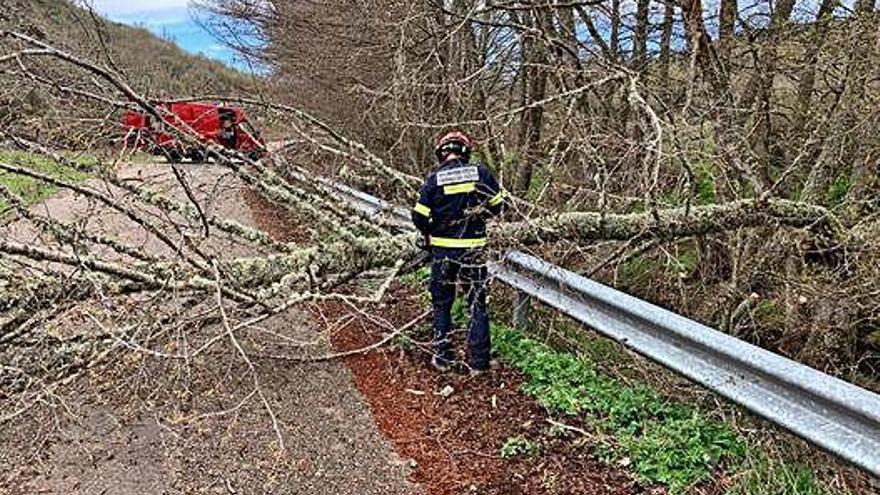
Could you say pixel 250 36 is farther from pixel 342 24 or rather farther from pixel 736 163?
pixel 736 163

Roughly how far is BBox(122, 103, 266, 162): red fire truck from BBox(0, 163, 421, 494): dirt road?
0.43m

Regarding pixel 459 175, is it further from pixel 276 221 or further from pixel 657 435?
pixel 276 221

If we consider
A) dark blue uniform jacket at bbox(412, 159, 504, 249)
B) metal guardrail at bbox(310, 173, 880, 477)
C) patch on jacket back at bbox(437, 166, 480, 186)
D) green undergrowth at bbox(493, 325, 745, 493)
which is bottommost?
green undergrowth at bbox(493, 325, 745, 493)

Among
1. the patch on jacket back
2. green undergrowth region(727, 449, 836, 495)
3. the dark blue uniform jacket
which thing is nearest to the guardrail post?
the dark blue uniform jacket

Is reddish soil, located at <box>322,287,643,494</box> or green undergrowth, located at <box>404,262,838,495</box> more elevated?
green undergrowth, located at <box>404,262,838,495</box>

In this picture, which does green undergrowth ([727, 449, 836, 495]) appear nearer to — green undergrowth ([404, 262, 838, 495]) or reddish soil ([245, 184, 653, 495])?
green undergrowth ([404, 262, 838, 495])

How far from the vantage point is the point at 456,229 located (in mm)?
6070

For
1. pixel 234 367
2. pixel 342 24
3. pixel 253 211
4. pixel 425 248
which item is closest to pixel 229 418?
pixel 234 367

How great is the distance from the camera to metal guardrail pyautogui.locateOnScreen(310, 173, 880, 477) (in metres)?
3.08

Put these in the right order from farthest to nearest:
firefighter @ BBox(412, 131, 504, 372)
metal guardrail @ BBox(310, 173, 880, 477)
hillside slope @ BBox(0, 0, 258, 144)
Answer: firefighter @ BBox(412, 131, 504, 372) < hillside slope @ BBox(0, 0, 258, 144) < metal guardrail @ BBox(310, 173, 880, 477)

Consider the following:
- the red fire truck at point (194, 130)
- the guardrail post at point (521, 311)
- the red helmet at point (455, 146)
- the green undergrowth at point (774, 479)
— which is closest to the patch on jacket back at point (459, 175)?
the red helmet at point (455, 146)

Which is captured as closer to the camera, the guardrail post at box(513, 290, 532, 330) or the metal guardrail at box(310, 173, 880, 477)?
the metal guardrail at box(310, 173, 880, 477)

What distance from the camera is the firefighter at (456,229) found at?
593 cm

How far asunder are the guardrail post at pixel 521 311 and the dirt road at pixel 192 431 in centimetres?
148
